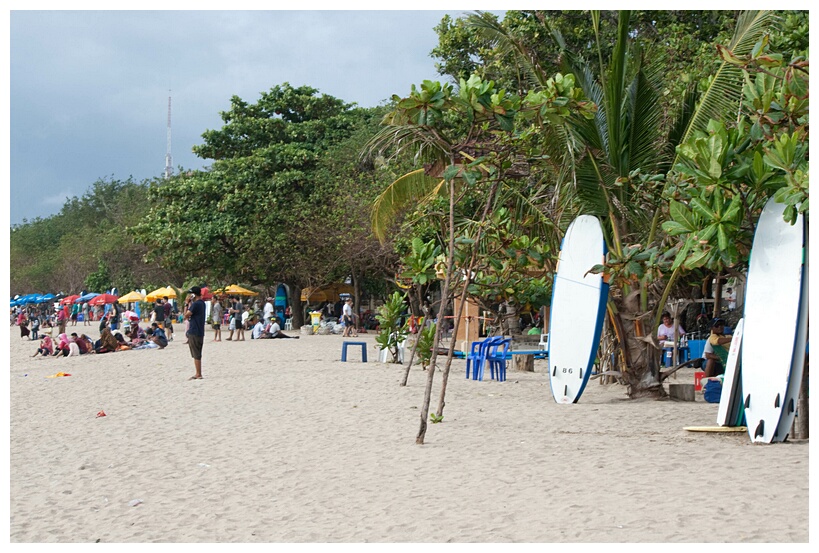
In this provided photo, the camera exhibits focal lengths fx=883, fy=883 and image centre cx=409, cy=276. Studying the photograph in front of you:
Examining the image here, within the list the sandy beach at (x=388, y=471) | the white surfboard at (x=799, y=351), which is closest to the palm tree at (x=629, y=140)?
the sandy beach at (x=388, y=471)

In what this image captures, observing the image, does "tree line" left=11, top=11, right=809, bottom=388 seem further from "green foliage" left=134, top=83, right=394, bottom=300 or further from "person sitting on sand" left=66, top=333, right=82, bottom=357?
"person sitting on sand" left=66, top=333, right=82, bottom=357

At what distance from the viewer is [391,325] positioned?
16844 mm

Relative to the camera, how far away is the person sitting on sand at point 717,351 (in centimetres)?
1186

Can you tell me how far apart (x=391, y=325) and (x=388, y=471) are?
1025cm

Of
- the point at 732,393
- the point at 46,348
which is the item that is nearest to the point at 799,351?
the point at 732,393

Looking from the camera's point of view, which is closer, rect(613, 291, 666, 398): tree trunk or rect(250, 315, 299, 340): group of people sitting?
rect(613, 291, 666, 398): tree trunk

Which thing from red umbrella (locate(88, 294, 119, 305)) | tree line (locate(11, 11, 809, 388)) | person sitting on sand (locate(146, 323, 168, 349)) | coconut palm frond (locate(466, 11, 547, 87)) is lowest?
person sitting on sand (locate(146, 323, 168, 349))

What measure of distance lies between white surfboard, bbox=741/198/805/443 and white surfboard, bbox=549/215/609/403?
255 cm

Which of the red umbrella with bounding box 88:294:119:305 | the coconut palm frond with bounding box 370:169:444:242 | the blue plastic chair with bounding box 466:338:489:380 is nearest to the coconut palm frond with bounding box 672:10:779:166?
the coconut palm frond with bounding box 370:169:444:242

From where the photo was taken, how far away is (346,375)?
1466 cm

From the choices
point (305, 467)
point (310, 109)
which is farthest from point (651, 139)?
point (310, 109)

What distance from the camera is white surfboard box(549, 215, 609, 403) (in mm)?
10344

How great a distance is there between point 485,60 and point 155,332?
38.0 ft

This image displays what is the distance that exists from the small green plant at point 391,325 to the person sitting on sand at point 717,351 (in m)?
5.79
